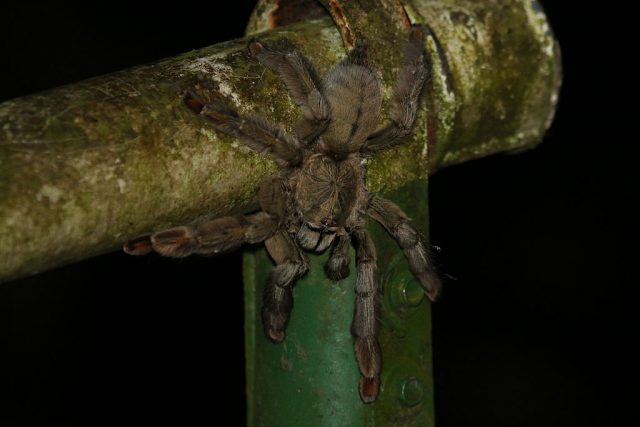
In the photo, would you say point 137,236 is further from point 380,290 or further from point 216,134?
point 380,290

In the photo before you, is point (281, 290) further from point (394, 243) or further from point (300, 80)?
point (300, 80)

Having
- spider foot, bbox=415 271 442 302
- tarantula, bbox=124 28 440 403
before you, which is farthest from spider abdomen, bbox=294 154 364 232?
spider foot, bbox=415 271 442 302

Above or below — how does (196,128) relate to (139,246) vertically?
above

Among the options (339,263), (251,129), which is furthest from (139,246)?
(339,263)

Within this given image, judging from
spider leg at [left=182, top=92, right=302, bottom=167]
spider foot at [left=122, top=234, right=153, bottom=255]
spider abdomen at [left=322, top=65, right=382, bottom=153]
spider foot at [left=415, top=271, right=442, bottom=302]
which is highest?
spider abdomen at [left=322, top=65, right=382, bottom=153]

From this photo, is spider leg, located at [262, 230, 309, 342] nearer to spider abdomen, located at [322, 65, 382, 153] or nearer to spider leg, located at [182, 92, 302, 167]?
spider leg, located at [182, 92, 302, 167]

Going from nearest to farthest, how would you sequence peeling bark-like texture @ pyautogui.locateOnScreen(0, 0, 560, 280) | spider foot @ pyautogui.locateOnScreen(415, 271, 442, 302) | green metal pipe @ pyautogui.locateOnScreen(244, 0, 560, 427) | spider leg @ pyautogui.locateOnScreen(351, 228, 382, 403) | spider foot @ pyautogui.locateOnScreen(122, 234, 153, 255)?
peeling bark-like texture @ pyautogui.locateOnScreen(0, 0, 560, 280) < spider foot @ pyautogui.locateOnScreen(122, 234, 153, 255) < spider leg @ pyautogui.locateOnScreen(351, 228, 382, 403) < green metal pipe @ pyautogui.locateOnScreen(244, 0, 560, 427) < spider foot @ pyautogui.locateOnScreen(415, 271, 442, 302)
